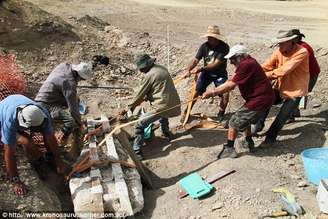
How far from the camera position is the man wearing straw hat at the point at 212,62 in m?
9.14

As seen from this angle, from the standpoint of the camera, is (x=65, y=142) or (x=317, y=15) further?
(x=317, y=15)

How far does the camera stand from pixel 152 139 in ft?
30.4

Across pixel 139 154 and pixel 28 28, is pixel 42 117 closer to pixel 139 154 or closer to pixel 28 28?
pixel 139 154

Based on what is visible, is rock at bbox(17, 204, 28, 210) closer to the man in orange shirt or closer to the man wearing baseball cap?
the man wearing baseball cap

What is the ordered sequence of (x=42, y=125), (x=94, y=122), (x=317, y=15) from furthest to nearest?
1. (x=317, y=15)
2. (x=94, y=122)
3. (x=42, y=125)

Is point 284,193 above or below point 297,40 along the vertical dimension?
below

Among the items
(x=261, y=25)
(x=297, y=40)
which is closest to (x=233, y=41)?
(x=261, y=25)

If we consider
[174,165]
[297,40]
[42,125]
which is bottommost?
[174,165]

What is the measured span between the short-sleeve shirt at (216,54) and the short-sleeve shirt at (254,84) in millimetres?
1451

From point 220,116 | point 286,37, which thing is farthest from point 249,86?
point 220,116

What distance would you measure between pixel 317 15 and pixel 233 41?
241 inches

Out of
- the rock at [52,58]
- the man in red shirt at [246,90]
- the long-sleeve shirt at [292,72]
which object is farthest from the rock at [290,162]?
the rock at [52,58]

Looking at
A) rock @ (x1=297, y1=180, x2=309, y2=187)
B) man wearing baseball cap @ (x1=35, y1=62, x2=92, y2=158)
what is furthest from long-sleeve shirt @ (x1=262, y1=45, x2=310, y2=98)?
man wearing baseball cap @ (x1=35, y1=62, x2=92, y2=158)

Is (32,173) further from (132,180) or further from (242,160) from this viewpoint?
(242,160)
